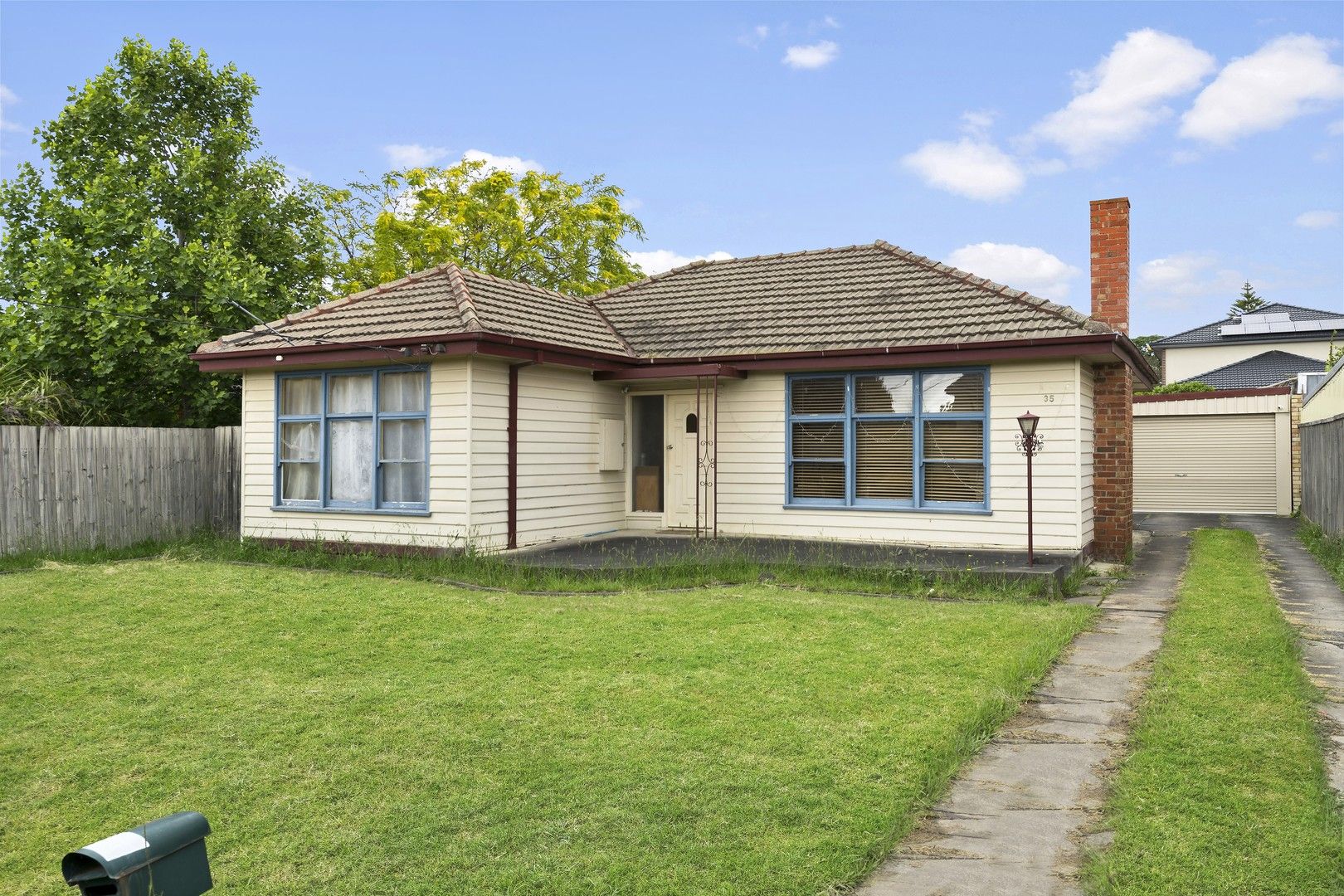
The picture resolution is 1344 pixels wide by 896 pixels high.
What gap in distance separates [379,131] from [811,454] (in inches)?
603

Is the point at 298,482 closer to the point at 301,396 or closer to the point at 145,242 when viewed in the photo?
the point at 301,396

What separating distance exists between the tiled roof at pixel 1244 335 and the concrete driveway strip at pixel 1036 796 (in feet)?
144

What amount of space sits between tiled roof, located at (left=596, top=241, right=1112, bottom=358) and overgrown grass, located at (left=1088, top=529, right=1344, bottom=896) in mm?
5242

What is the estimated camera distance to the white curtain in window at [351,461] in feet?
39.8

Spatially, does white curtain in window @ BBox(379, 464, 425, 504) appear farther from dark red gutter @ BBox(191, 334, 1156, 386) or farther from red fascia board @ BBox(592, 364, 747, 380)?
red fascia board @ BBox(592, 364, 747, 380)

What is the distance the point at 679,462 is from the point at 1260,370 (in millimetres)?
38141

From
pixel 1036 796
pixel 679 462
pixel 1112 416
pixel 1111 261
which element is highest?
pixel 1111 261

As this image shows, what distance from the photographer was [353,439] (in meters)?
12.2

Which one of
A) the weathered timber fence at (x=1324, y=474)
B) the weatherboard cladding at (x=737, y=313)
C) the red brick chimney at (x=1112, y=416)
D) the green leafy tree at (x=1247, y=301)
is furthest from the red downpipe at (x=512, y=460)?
the green leafy tree at (x=1247, y=301)

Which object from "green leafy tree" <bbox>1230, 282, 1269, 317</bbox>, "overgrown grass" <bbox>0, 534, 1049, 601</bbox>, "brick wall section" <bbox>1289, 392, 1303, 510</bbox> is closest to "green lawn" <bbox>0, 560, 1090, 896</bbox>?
"overgrown grass" <bbox>0, 534, 1049, 601</bbox>

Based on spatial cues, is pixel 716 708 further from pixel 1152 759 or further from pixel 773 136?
pixel 773 136

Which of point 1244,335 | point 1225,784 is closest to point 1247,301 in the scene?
point 1244,335

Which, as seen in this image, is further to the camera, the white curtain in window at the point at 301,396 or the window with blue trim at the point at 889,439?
the white curtain in window at the point at 301,396

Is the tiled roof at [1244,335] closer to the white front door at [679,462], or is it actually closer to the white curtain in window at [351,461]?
the white front door at [679,462]
